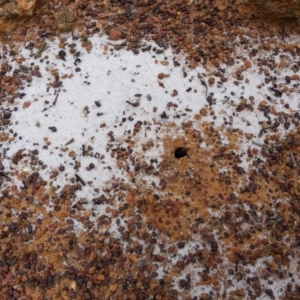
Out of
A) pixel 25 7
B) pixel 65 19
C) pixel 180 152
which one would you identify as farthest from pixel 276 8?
pixel 25 7

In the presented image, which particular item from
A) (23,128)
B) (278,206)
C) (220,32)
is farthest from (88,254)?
(220,32)

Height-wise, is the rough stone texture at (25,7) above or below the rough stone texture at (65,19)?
above

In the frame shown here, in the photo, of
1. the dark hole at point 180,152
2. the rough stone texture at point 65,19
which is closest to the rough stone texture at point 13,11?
the rough stone texture at point 65,19

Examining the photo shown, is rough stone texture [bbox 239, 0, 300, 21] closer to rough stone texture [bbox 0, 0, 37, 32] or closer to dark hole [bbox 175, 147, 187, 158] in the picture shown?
dark hole [bbox 175, 147, 187, 158]

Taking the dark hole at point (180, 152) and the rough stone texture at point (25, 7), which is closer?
the dark hole at point (180, 152)

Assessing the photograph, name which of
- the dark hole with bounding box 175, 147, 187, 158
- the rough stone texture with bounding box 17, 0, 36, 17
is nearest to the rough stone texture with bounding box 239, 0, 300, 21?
the dark hole with bounding box 175, 147, 187, 158

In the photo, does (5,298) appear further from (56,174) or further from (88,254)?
(56,174)

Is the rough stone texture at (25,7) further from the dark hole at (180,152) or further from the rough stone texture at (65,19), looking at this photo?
the dark hole at (180,152)

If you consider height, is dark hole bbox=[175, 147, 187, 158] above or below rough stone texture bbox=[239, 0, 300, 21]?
below
